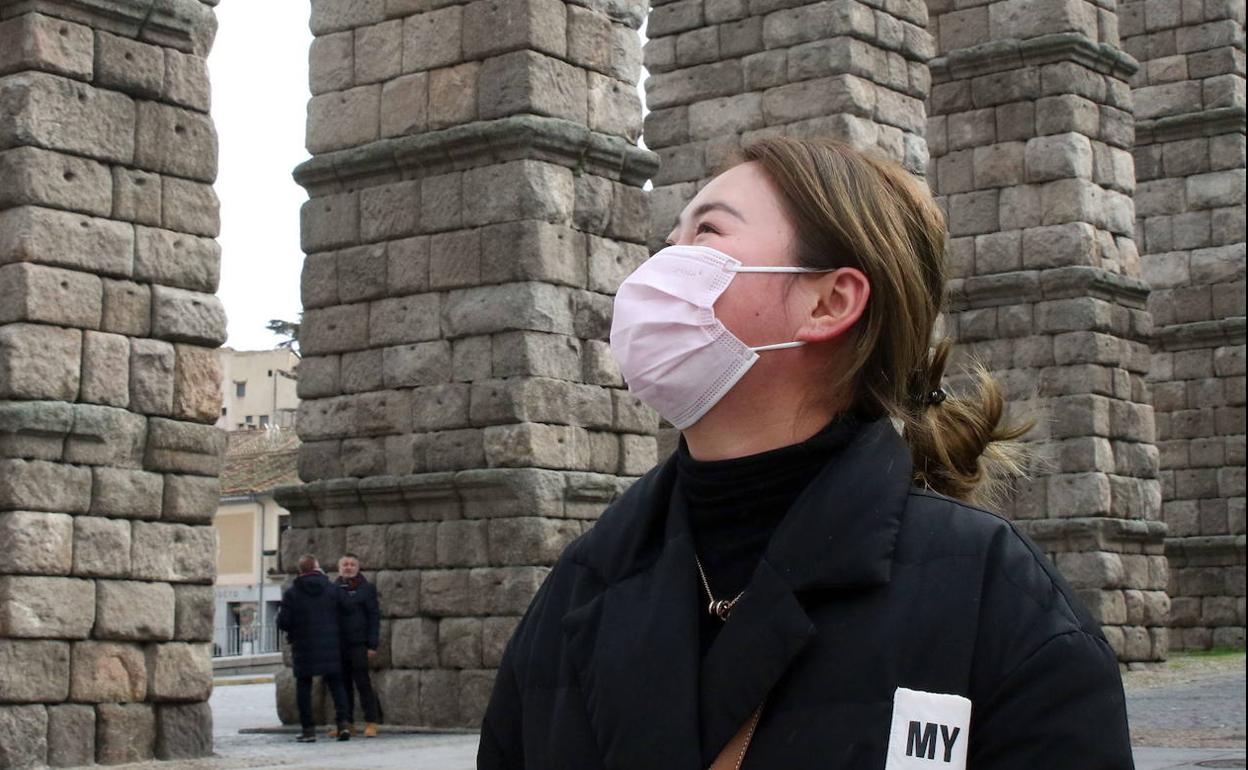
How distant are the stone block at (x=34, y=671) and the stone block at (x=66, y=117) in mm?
2338

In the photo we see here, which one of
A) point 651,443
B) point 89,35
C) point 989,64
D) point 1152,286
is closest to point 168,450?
point 89,35

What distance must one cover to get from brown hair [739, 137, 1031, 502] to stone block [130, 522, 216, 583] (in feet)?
26.5

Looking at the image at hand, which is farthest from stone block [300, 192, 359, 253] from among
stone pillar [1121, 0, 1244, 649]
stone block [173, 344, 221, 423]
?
stone pillar [1121, 0, 1244, 649]

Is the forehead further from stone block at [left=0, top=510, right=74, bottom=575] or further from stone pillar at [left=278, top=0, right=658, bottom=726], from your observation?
stone pillar at [left=278, top=0, right=658, bottom=726]

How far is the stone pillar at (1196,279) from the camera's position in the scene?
22578 millimetres

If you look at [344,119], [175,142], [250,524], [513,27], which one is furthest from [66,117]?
[250,524]

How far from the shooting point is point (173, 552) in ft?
33.2

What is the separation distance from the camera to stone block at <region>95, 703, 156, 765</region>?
968cm

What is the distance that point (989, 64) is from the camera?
1905 cm

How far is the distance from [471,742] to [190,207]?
135 inches

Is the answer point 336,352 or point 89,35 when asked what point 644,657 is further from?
point 336,352

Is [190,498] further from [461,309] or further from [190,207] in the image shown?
[461,309]

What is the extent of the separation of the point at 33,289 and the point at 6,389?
49cm

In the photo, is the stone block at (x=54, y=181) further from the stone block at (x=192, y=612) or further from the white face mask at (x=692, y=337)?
the white face mask at (x=692, y=337)
